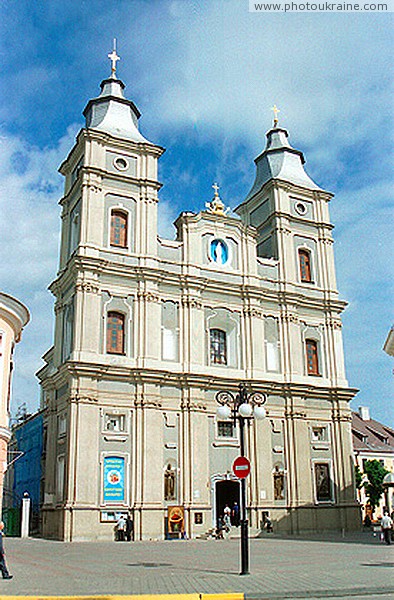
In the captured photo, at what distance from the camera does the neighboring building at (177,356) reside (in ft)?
103

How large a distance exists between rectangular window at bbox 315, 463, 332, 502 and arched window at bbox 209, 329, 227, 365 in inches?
329

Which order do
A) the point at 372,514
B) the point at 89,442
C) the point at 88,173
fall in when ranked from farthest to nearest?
the point at 372,514
the point at 88,173
the point at 89,442

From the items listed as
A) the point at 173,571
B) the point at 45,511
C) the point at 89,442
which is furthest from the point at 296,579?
the point at 45,511

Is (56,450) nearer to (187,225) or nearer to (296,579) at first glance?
(187,225)

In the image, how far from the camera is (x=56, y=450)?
3341cm

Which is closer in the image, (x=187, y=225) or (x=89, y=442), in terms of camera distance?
(x=89, y=442)

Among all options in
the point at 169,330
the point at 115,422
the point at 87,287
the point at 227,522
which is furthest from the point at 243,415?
the point at 169,330

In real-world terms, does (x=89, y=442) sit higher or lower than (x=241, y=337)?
lower

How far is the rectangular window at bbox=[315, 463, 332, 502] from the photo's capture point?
3625 centimetres

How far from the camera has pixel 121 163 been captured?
37156 millimetres

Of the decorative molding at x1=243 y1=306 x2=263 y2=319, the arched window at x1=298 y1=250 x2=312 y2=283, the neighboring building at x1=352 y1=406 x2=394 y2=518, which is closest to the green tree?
the neighboring building at x1=352 y1=406 x2=394 y2=518

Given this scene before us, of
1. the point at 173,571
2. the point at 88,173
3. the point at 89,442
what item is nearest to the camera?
the point at 173,571

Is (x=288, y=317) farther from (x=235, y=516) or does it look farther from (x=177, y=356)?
(x=235, y=516)

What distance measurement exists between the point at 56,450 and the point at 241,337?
40.2 ft
